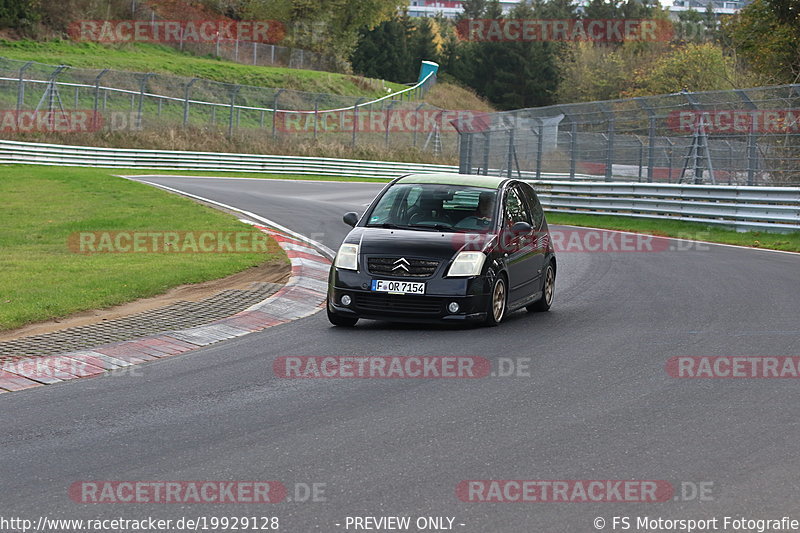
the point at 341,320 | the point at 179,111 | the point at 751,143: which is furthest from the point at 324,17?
the point at 341,320

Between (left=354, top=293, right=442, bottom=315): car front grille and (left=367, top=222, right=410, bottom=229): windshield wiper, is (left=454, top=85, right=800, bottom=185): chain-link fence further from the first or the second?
(left=354, top=293, right=442, bottom=315): car front grille

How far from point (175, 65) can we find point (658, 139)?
44590 mm

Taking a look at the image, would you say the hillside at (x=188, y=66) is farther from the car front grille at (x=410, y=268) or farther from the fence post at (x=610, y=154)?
the car front grille at (x=410, y=268)

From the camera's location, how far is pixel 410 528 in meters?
4.90

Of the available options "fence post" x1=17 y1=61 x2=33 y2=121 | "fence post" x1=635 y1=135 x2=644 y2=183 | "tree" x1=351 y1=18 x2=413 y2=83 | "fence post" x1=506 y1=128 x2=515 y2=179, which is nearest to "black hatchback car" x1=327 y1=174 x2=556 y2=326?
"fence post" x1=635 y1=135 x2=644 y2=183

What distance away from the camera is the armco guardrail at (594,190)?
22203mm

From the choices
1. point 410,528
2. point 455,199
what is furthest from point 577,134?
point 410,528

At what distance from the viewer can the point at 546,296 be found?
40.2 ft

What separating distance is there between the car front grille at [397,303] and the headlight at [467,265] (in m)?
0.34

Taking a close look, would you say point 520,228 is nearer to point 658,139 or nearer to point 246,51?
point 658,139

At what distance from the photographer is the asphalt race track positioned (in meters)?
5.24

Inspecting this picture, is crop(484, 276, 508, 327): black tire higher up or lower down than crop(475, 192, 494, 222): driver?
lower down

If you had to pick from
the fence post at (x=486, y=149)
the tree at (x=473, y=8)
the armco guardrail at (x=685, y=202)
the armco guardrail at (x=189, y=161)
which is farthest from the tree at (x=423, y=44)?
the armco guardrail at (x=685, y=202)

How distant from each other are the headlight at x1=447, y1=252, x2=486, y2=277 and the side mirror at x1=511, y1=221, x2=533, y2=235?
3.08 ft
